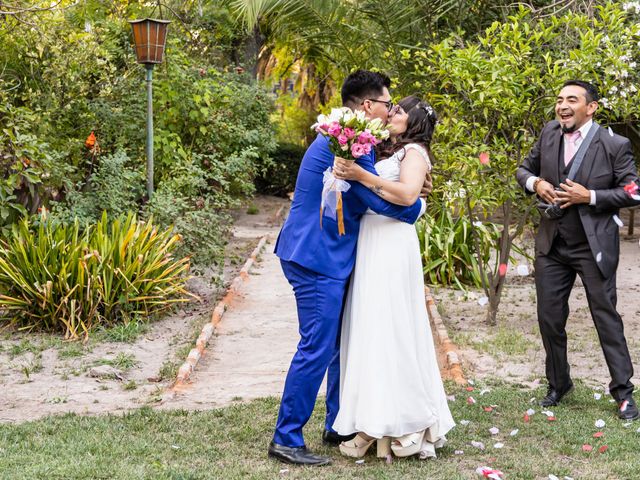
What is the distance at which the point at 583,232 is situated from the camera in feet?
18.9

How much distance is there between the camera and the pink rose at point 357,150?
452cm

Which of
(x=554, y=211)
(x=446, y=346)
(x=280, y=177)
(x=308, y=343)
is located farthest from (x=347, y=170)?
(x=280, y=177)

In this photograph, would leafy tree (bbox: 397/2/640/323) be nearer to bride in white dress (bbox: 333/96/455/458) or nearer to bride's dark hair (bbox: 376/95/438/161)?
bride's dark hair (bbox: 376/95/438/161)

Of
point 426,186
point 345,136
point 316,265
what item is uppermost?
point 345,136

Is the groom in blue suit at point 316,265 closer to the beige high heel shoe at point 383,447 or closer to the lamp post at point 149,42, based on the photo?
the beige high heel shoe at point 383,447

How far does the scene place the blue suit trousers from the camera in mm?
4820

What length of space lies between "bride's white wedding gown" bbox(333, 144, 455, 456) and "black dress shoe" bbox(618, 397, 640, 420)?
1.39 m

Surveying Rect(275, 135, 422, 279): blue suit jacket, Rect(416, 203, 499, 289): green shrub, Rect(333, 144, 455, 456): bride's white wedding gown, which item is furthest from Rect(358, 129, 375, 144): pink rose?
Rect(416, 203, 499, 289): green shrub

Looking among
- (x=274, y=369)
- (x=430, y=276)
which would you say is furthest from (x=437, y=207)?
(x=274, y=369)

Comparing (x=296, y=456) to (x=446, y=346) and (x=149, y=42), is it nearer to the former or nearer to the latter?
(x=446, y=346)

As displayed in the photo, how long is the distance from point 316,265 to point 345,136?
70 centimetres

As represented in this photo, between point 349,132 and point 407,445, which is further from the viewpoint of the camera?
point 407,445

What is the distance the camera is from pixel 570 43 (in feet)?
30.0

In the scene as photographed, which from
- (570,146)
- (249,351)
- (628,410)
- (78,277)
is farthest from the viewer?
(78,277)
